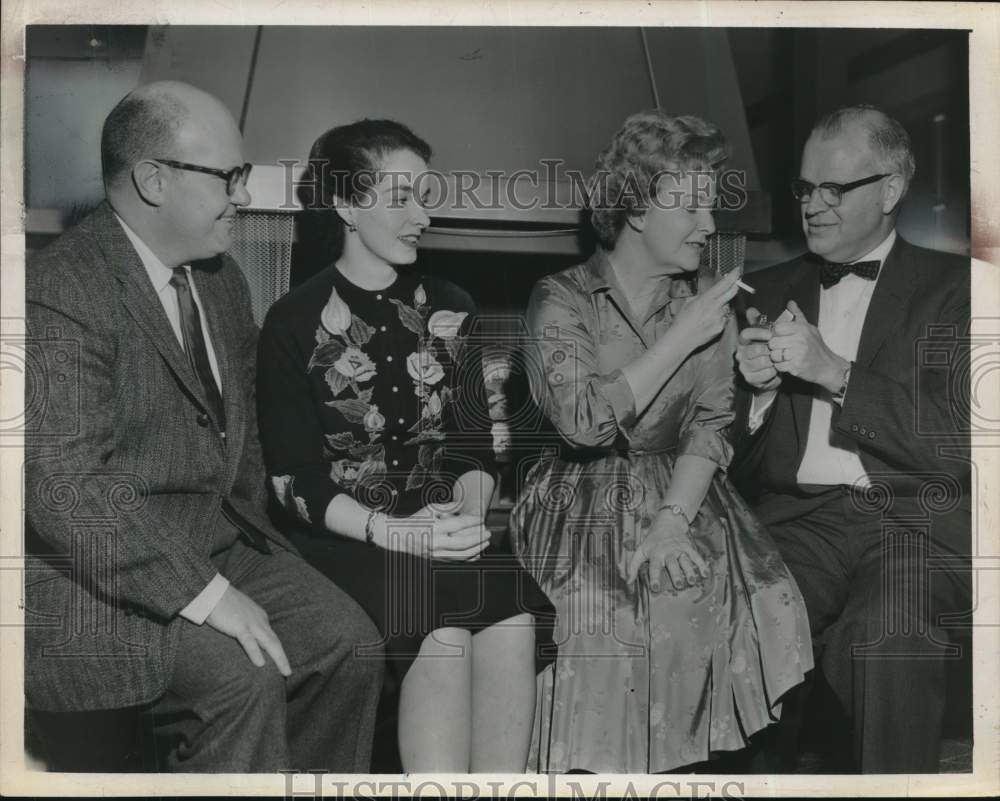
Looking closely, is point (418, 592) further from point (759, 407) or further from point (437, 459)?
point (759, 407)

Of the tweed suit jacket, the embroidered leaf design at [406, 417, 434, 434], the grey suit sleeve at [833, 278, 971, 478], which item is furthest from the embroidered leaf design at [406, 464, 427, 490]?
the grey suit sleeve at [833, 278, 971, 478]

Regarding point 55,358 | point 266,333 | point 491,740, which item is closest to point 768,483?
point 491,740

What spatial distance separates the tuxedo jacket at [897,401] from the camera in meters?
3.60

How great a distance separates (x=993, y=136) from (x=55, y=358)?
311cm

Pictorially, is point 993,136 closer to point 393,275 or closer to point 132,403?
point 393,275

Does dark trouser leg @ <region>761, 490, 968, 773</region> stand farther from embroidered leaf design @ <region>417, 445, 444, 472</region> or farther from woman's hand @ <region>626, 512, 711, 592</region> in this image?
embroidered leaf design @ <region>417, 445, 444, 472</region>

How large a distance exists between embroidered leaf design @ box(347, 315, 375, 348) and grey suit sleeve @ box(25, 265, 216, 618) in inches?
25.0

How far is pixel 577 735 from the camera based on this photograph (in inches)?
132

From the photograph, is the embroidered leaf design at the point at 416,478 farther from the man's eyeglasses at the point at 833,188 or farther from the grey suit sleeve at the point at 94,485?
the man's eyeglasses at the point at 833,188

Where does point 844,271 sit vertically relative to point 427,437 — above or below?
above


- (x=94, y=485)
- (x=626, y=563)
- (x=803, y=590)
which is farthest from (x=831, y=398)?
(x=94, y=485)

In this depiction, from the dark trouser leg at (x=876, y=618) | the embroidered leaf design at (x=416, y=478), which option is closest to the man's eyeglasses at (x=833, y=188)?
the dark trouser leg at (x=876, y=618)

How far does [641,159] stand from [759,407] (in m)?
0.88

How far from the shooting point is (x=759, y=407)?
11.9ft
